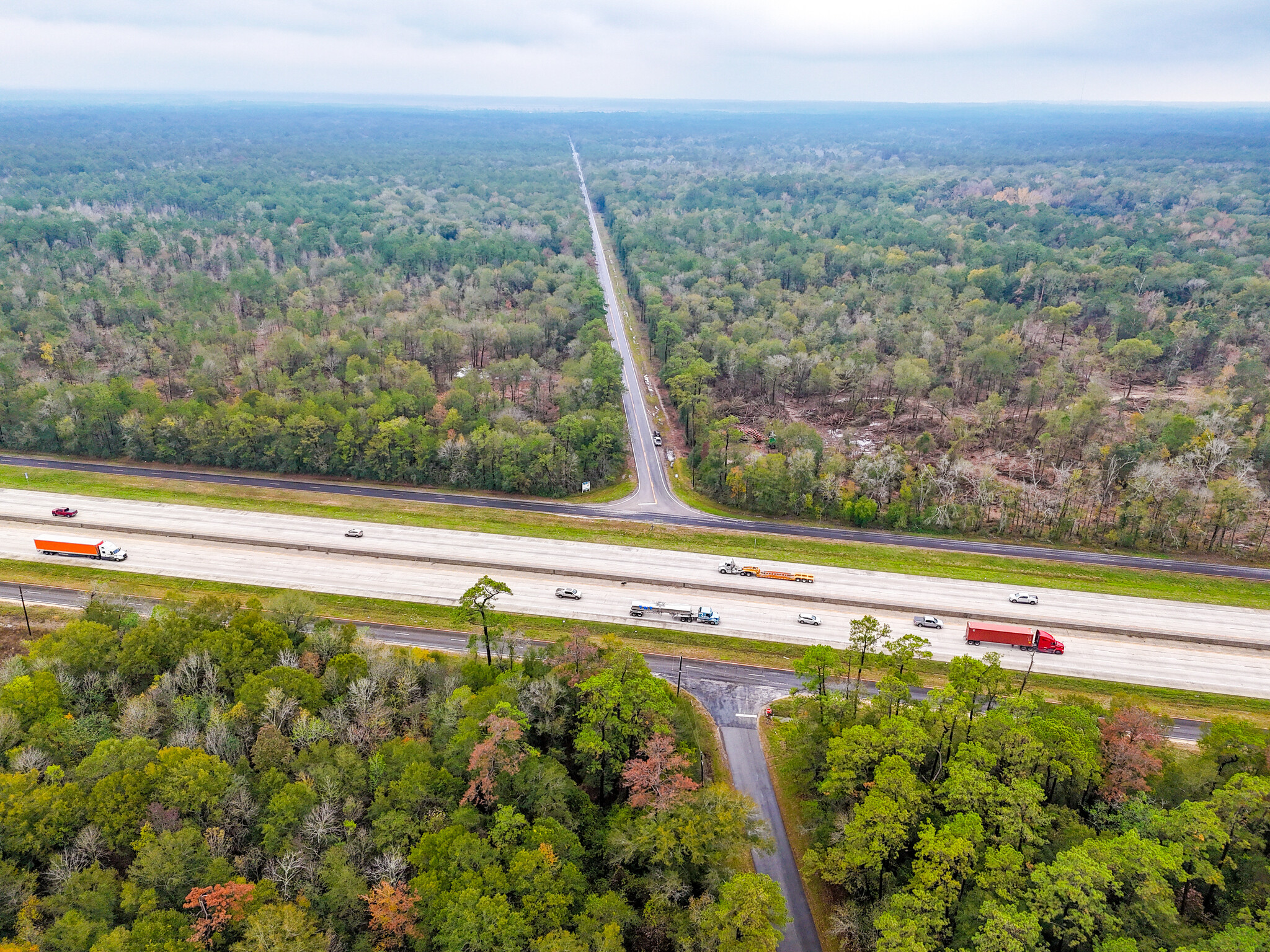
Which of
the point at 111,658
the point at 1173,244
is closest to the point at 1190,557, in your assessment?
the point at 111,658

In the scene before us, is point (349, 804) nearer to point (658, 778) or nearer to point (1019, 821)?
point (658, 778)

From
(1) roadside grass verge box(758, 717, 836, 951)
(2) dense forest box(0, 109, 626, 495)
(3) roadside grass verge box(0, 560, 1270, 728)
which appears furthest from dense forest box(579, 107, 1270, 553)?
(1) roadside grass verge box(758, 717, 836, 951)

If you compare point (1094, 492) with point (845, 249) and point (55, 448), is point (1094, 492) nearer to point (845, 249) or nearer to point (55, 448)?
point (845, 249)

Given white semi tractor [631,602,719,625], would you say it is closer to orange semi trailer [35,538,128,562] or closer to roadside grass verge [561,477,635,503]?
roadside grass verge [561,477,635,503]

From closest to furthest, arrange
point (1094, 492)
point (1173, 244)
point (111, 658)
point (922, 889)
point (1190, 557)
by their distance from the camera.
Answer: point (922, 889) → point (111, 658) → point (1190, 557) → point (1094, 492) → point (1173, 244)

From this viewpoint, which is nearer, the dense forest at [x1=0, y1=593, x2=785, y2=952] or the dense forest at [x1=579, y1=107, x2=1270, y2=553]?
the dense forest at [x1=0, y1=593, x2=785, y2=952]
